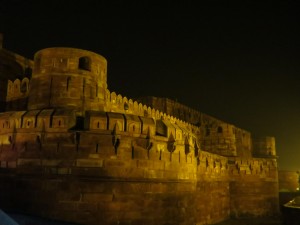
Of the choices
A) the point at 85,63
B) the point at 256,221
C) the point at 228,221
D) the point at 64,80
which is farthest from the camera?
the point at 256,221

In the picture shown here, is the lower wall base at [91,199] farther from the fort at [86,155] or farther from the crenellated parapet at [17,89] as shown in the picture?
the crenellated parapet at [17,89]

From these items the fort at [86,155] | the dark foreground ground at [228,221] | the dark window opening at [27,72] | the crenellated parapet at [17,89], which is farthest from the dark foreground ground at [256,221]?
the dark window opening at [27,72]

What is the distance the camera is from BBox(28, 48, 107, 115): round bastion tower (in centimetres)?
1111

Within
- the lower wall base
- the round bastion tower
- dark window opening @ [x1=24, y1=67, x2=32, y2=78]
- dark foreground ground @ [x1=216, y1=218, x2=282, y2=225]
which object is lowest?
→ dark foreground ground @ [x1=216, y1=218, x2=282, y2=225]

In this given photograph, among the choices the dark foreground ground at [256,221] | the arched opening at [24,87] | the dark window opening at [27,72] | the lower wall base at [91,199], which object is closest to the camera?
the lower wall base at [91,199]

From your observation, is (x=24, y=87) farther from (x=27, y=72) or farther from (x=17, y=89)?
(x=27, y=72)

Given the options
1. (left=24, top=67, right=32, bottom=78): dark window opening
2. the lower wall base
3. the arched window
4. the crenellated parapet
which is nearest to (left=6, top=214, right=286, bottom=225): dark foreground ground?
the lower wall base

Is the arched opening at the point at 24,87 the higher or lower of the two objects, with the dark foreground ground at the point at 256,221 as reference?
higher

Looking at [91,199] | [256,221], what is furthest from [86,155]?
[256,221]

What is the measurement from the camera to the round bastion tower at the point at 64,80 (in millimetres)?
11109

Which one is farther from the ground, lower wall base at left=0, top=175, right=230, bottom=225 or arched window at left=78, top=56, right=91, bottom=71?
arched window at left=78, top=56, right=91, bottom=71

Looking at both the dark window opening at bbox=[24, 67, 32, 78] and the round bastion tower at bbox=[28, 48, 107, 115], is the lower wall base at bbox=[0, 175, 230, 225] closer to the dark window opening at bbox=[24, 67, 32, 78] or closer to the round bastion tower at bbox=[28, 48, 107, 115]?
the round bastion tower at bbox=[28, 48, 107, 115]

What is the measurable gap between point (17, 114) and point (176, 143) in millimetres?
5064

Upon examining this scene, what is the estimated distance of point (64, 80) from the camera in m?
11.2
